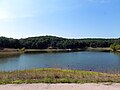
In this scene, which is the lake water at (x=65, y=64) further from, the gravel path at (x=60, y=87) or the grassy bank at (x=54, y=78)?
the gravel path at (x=60, y=87)

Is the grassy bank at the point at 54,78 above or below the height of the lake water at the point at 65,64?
above

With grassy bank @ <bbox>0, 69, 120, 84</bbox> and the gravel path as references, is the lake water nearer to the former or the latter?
grassy bank @ <bbox>0, 69, 120, 84</bbox>

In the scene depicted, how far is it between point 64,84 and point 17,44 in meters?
108

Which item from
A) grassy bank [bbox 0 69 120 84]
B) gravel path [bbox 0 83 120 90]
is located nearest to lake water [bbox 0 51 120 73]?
grassy bank [bbox 0 69 120 84]

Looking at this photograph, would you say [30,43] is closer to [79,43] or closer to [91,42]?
[79,43]

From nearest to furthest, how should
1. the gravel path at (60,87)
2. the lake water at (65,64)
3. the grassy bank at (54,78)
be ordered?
the gravel path at (60,87), the grassy bank at (54,78), the lake water at (65,64)

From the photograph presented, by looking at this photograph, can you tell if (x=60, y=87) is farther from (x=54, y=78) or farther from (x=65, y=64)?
(x=65, y=64)

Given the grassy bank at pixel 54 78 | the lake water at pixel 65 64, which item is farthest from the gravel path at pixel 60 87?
the lake water at pixel 65 64

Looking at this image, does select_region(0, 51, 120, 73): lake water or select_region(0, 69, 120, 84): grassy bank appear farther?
select_region(0, 51, 120, 73): lake water

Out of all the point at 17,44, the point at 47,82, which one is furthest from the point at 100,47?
the point at 47,82

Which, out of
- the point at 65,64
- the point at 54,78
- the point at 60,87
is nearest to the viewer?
the point at 60,87

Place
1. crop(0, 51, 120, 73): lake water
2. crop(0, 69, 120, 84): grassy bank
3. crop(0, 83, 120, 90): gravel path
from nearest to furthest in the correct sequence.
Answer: crop(0, 83, 120, 90): gravel path
crop(0, 69, 120, 84): grassy bank
crop(0, 51, 120, 73): lake water

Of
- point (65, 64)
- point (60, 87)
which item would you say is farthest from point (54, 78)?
point (65, 64)

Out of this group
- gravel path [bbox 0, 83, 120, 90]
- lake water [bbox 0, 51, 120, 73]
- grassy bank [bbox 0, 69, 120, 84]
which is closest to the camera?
gravel path [bbox 0, 83, 120, 90]
